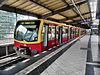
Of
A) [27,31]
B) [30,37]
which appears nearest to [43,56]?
[30,37]

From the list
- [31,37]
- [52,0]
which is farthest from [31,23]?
[52,0]

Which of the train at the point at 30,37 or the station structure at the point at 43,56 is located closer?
the station structure at the point at 43,56

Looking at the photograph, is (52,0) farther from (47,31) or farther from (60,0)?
(47,31)

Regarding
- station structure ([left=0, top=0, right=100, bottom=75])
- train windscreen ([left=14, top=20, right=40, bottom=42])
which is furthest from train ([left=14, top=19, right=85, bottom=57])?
station structure ([left=0, top=0, right=100, bottom=75])

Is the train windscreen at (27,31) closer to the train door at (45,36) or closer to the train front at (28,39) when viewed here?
the train front at (28,39)

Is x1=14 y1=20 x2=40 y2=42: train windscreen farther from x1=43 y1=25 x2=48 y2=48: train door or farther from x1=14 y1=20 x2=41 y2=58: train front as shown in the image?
x1=43 y1=25 x2=48 y2=48: train door

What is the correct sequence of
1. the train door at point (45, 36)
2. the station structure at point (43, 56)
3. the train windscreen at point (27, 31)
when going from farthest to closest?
1. the train door at point (45, 36)
2. the train windscreen at point (27, 31)
3. the station structure at point (43, 56)

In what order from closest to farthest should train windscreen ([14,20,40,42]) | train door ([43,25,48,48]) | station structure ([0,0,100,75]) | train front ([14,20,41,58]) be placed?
1. station structure ([0,0,100,75])
2. train front ([14,20,41,58])
3. train windscreen ([14,20,40,42])
4. train door ([43,25,48,48])

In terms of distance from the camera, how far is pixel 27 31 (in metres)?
11.4

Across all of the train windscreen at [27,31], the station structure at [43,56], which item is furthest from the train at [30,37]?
the station structure at [43,56]

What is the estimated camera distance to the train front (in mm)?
11039

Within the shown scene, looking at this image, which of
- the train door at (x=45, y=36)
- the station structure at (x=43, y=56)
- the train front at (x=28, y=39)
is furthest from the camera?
the train door at (x=45, y=36)

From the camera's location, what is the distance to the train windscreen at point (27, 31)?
1116cm

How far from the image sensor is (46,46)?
41.0 feet
